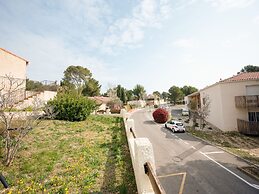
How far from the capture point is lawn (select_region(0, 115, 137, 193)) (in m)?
5.48

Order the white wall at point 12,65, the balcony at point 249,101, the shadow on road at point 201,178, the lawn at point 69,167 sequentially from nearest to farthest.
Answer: the lawn at point 69,167 < the shadow on road at point 201,178 < the white wall at point 12,65 < the balcony at point 249,101

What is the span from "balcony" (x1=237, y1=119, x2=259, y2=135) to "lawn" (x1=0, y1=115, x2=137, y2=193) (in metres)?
17.3

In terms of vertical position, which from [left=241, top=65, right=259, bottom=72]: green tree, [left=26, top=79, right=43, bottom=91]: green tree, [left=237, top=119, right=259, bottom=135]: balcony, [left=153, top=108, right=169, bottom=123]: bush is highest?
[left=241, top=65, right=259, bottom=72]: green tree

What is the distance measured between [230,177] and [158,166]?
13.4 feet

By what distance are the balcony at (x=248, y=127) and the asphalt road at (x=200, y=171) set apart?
8403 mm

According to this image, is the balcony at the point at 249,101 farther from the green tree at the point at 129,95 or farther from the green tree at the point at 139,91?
the green tree at the point at 139,91

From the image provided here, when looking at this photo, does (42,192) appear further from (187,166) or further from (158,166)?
(187,166)

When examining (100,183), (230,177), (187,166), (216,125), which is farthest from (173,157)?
(216,125)

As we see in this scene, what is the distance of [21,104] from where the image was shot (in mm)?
17031

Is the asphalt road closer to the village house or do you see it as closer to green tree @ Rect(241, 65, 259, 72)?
the village house

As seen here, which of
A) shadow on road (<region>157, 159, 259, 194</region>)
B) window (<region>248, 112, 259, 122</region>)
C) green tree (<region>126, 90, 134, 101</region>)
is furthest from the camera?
green tree (<region>126, 90, 134, 101</region>)

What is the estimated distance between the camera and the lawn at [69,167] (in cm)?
548

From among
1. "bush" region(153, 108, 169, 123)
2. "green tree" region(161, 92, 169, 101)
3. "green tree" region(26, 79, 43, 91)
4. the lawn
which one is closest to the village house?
Result: "green tree" region(26, 79, 43, 91)

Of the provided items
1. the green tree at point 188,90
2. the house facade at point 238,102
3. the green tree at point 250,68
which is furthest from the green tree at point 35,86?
the green tree at point 250,68
